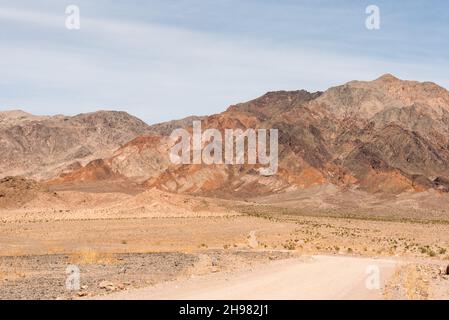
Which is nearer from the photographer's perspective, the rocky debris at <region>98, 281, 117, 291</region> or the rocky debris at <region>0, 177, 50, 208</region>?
the rocky debris at <region>98, 281, 117, 291</region>

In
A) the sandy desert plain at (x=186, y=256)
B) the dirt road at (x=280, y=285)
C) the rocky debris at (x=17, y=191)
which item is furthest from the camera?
the rocky debris at (x=17, y=191)

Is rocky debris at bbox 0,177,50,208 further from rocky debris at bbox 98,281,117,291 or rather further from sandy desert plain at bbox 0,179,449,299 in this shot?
rocky debris at bbox 98,281,117,291

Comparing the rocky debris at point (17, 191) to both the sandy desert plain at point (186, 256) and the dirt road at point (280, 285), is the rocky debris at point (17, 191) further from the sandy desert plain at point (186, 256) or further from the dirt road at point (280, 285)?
the dirt road at point (280, 285)

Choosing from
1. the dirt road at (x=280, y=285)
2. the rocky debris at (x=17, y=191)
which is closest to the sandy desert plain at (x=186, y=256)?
the dirt road at (x=280, y=285)

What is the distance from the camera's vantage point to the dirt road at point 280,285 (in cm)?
1903

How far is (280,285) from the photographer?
21.5 metres

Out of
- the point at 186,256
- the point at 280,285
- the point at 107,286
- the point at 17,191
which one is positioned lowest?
the point at 17,191

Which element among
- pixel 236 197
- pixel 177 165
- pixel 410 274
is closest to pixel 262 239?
pixel 410 274

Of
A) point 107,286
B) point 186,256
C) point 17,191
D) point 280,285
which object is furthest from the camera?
point 17,191

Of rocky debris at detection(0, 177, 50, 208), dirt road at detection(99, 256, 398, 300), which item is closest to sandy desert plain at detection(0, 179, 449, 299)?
dirt road at detection(99, 256, 398, 300)

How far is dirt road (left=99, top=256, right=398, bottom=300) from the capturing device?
19031mm

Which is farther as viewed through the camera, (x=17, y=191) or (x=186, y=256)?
(x=17, y=191)

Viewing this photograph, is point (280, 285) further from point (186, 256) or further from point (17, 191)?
point (17, 191)

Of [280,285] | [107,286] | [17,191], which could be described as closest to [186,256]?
[107,286]
